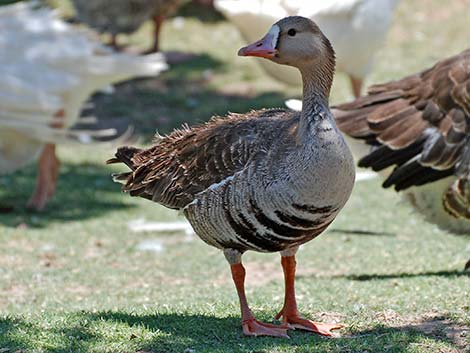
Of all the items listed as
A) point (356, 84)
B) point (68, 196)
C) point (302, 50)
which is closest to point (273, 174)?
point (302, 50)

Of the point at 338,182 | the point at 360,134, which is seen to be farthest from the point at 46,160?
the point at 338,182

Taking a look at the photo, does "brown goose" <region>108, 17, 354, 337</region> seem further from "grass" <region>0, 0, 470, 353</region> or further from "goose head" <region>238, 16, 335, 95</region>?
"grass" <region>0, 0, 470, 353</region>

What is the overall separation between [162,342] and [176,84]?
10850 mm

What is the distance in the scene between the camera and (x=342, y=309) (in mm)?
6078

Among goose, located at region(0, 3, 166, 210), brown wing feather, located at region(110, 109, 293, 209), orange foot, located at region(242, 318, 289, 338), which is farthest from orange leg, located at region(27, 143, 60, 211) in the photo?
Answer: orange foot, located at region(242, 318, 289, 338)

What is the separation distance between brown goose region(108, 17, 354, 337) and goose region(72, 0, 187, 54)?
9643 millimetres

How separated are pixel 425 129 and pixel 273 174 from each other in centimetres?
296

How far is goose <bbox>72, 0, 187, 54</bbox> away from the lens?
15.1m

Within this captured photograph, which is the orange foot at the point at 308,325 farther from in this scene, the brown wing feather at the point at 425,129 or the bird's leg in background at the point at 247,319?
the brown wing feather at the point at 425,129

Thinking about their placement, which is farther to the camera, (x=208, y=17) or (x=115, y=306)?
(x=208, y=17)

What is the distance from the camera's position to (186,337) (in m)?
5.25

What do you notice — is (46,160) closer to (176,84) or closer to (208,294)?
(208,294)

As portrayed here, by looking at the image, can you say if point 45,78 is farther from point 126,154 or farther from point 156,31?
point 156,31

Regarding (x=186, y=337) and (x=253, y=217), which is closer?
(x=253, y=217)
